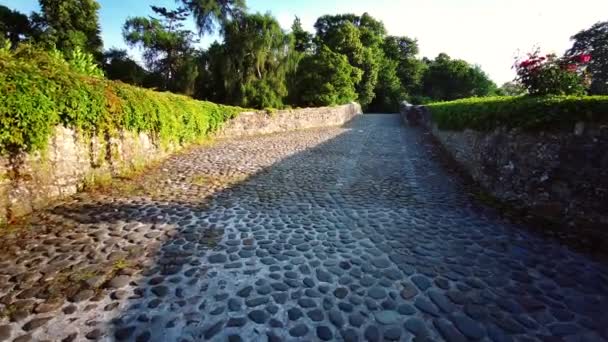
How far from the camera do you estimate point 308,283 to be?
3.06 m

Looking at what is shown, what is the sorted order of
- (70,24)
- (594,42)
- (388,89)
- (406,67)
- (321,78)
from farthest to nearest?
(406,67) < (388,89) < (594,42) < (321,78) < (70,24)

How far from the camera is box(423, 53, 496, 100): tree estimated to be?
40812mm

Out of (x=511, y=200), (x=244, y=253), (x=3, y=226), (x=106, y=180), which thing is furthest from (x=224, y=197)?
(x=511, y=200)

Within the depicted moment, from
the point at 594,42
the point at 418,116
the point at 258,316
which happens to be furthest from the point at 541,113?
the point at 594,42

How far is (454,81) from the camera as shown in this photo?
1629 inches

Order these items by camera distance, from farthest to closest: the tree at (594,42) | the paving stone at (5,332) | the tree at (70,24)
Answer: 1. the tree at (594,42)
2. the tree at (70,24)
3. the paving stone at (5,332)

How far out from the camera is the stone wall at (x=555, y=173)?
3871 mm

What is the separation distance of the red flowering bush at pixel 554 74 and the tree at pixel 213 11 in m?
19.1

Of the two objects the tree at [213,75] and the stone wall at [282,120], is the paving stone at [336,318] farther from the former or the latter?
the tree at [213,75]

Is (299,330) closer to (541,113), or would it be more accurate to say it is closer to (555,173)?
(555,173)

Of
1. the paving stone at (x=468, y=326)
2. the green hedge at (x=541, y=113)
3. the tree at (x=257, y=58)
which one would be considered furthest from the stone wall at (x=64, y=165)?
the tree at (x=257, y=58)

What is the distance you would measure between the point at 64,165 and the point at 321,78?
62.6 feet

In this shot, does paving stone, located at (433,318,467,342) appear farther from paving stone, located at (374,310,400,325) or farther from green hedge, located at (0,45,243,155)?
green hedge, located at (0,45,243,155)

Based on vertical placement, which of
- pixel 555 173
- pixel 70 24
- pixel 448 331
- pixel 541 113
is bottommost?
pixel 448 331
